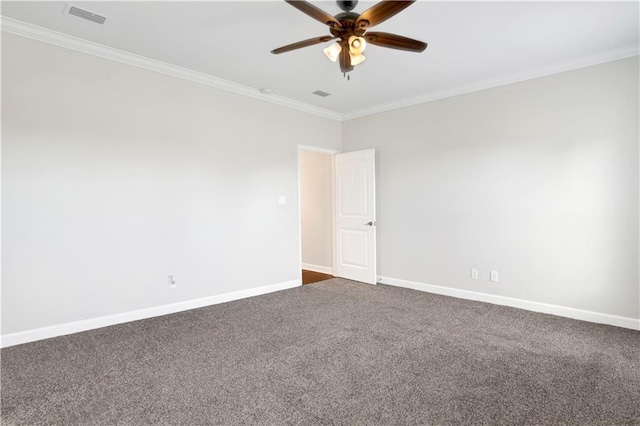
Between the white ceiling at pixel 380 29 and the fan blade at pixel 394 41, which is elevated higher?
the white ceiling at pixel 380 29

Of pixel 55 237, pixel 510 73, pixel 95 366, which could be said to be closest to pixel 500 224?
A: pixel 510 73

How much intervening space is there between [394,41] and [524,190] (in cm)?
256

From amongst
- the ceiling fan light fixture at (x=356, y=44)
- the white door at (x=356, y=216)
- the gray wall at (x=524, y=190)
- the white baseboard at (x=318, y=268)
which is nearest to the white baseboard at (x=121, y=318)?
the white door at (x=356, y=216)

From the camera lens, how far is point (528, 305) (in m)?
4.02

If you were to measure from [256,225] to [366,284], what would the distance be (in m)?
1.92

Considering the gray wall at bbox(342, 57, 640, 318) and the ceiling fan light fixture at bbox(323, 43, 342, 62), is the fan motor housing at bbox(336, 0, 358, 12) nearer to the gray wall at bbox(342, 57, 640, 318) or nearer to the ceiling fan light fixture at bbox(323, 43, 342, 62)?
the ceiling fan light fixture at bbox(323, 43, 342, 62)

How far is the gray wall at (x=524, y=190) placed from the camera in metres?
3.45

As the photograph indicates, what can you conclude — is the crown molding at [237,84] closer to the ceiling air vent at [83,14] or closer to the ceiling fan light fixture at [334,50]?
the ceiling air vent at [83,14]

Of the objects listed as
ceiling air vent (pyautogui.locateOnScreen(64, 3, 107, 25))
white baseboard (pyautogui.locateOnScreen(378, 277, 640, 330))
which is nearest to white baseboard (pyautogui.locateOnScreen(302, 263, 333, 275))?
white baseboard (pyautogui.locateOnScreen(378, 277, 640, 330))

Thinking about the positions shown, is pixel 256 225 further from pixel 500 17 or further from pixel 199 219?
pixel 500 17

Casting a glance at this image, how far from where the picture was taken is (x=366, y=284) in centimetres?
532

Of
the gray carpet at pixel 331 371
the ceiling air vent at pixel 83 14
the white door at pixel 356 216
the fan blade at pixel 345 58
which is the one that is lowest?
the gray carpet at pixel 331 371

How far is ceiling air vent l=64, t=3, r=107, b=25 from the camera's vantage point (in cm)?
273

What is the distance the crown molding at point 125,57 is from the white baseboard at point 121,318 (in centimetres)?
260
